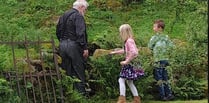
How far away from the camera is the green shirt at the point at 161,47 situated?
24.8 ft

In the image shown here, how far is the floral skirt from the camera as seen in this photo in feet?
29.7

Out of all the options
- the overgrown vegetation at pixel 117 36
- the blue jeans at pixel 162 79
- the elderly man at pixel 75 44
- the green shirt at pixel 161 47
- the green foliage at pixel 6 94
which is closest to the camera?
the overgrown vegetation at pixel 117 36

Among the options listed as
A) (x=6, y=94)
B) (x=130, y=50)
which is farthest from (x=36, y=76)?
(x=130, y=50)

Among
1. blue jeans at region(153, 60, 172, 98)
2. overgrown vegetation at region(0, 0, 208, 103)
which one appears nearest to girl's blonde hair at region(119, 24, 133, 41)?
overgrown vegetation at region(0, 0, 208, 103)

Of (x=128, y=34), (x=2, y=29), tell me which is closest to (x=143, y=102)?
(x=128, y=34)

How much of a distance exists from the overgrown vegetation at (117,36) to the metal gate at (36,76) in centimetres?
15

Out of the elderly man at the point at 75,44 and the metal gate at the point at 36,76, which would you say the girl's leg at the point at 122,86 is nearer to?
the elderly man at the point at 75,44

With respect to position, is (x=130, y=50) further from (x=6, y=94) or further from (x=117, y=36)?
(x=6, y=94)

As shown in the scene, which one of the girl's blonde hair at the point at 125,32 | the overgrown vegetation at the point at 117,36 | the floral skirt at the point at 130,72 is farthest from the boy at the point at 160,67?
the girl's blonde hair at the point at 125,32

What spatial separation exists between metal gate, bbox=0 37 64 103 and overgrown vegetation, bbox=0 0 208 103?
5.8 inches

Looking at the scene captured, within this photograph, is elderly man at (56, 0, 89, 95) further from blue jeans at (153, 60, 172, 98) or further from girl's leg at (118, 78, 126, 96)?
blue jeans at (153, 60, 172, 98)

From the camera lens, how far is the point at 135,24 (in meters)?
14.6

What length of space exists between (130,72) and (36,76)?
1.49 m

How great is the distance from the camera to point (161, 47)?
793 centimetres
